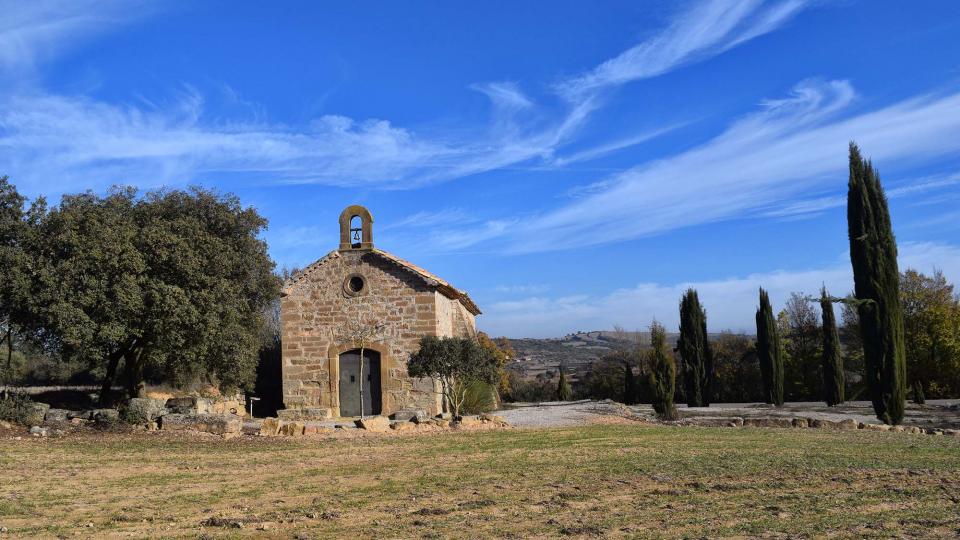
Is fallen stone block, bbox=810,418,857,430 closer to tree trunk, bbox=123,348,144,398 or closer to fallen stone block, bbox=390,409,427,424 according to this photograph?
fallen stone block, bbox=390,409,427,424

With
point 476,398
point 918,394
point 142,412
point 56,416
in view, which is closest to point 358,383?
point 476,398

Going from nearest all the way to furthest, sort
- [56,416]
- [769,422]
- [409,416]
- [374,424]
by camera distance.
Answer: [56,416], [374,424], [409,416], [769,422]

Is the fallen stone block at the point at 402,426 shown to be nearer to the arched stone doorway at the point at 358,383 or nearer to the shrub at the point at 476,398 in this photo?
the shrub at the point at 476,398

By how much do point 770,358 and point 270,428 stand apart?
26.0 m

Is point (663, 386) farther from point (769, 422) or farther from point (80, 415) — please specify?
point (80, 415)

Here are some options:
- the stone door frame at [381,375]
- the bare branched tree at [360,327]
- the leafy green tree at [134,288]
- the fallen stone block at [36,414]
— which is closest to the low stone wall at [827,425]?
the stone door frame at [381,375]

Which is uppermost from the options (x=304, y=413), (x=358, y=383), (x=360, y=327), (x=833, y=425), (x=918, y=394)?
(x=360, y=327)

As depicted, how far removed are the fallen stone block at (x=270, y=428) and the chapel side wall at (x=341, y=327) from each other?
25.4ft

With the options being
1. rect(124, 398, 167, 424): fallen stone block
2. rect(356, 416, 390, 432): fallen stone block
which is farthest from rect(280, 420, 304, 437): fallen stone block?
rect(124, 398, 167, 424): fallen stone block

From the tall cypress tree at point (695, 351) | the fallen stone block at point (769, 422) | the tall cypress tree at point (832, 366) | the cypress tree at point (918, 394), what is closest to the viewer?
the fallen stone block at point (769, 422)

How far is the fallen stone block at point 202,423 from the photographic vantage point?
16844mm

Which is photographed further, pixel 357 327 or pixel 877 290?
pixel 357 327

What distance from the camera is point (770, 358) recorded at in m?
35.8

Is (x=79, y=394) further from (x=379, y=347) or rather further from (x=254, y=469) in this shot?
(x=254, y=469)
